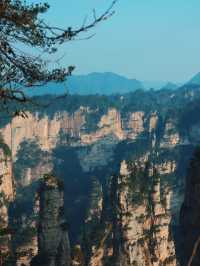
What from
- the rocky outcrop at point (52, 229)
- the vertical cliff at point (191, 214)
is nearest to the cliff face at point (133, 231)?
the rocky outcrop at point (52, 229)

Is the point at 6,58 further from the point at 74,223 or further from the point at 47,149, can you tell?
the point at 47,149

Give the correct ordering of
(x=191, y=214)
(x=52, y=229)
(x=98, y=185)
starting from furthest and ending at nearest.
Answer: (x=98, y=185)
(x=52, y=229)
(x=191, y=214)

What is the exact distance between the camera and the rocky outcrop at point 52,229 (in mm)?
30655

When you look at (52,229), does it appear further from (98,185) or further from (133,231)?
(98,185)

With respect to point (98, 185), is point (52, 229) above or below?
above

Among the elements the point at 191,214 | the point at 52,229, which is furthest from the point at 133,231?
the point at 191,214

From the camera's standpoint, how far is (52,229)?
3234 centimetres

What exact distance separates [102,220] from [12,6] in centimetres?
2794

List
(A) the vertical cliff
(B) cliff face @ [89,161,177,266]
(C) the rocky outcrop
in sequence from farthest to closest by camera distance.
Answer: (B) cliff face @ [89,161,177,266] < (C) the rocky outcrop < (A) the vertical cliff

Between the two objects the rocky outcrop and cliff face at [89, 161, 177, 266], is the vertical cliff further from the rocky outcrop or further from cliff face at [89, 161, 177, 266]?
cliff face at [89, 161, 177, 266]

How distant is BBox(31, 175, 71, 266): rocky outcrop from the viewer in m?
30.7

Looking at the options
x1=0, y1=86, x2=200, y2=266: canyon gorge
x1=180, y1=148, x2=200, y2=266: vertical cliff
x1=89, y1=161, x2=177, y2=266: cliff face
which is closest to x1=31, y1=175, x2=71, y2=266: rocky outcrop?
x1=0, y1=86, x2=200, y2=266: canyon gorge

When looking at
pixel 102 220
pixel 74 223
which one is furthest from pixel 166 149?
pixel 102 220

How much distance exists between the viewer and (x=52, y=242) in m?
32.0
